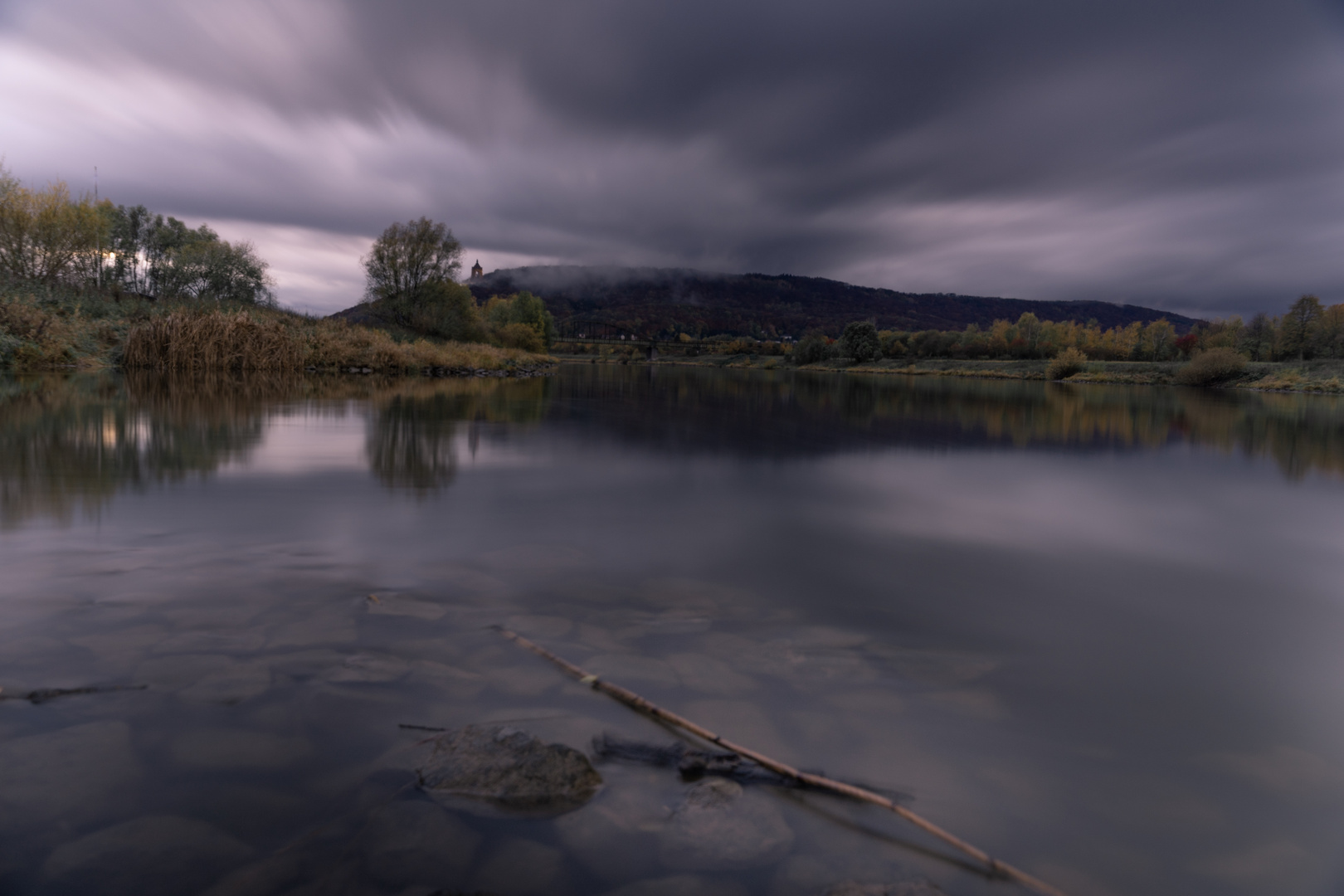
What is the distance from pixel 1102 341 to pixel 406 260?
101 metres

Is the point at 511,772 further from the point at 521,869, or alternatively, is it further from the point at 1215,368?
the point at 1215,368

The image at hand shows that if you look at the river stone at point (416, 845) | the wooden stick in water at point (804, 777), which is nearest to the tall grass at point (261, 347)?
the wooden stick in water at point (804, 777)

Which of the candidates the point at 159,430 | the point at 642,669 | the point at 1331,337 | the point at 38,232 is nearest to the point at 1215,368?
the point at 1331,337

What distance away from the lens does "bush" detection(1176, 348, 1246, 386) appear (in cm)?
4947

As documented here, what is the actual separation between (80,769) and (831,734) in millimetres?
2462

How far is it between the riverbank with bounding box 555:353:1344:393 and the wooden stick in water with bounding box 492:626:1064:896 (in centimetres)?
5662

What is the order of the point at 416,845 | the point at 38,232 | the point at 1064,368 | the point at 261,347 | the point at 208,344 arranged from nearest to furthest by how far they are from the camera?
the point at 416,845 → the point at 208,344 → the point at 261,347 → the point at 38,232 → the point at 1064,368

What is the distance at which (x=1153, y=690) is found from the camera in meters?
2.85

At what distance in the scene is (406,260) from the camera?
42.8 metres

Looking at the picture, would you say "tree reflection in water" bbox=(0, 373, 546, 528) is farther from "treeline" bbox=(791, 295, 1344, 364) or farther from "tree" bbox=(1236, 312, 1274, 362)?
"tree" bbox=(1236, 312, 1274, 362)

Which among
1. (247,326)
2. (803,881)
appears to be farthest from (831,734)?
(247,326)

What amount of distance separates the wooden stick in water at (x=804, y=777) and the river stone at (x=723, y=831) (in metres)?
0.15

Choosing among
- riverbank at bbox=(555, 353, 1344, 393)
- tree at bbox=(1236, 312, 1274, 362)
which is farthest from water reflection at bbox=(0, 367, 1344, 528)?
tree at bbox=(1236, 312, 1274, 362)

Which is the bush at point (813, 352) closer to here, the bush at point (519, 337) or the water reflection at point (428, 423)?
the bush at point (519, 337)
